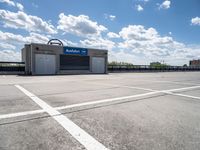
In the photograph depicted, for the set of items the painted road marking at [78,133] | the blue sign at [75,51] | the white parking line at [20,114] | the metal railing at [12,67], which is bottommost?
the painted road marking at [78,133]

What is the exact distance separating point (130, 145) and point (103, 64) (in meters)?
27.7

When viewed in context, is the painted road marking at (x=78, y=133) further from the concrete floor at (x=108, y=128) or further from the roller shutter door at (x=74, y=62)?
the roller shutter door at (x=74, y=62)

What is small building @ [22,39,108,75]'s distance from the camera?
22.7m

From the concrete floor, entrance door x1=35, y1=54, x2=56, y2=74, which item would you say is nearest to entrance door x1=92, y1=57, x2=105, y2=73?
entrance door x1=35, y1=54, x2=56, y2=74

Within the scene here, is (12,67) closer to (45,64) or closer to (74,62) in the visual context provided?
(45,64)

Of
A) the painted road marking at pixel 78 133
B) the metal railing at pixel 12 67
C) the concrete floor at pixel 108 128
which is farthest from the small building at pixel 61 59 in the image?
the painted road marking at pixel 78 133

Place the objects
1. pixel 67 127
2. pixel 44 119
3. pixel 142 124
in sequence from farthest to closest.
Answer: pixel 44 119
pixel 142 124
pixel 67 127

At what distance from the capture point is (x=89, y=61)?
92.3 ft

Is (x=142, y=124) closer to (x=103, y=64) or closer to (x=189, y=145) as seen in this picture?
(x=189, y=145)

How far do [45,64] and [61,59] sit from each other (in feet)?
9.45

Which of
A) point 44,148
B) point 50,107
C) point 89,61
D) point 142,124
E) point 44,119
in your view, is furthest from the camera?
point 89,61

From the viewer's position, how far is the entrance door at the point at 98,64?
28641 mm

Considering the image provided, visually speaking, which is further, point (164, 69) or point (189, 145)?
point (164, 69)

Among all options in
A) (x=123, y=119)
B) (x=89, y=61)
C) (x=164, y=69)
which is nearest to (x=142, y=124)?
(x=123, y=119)
